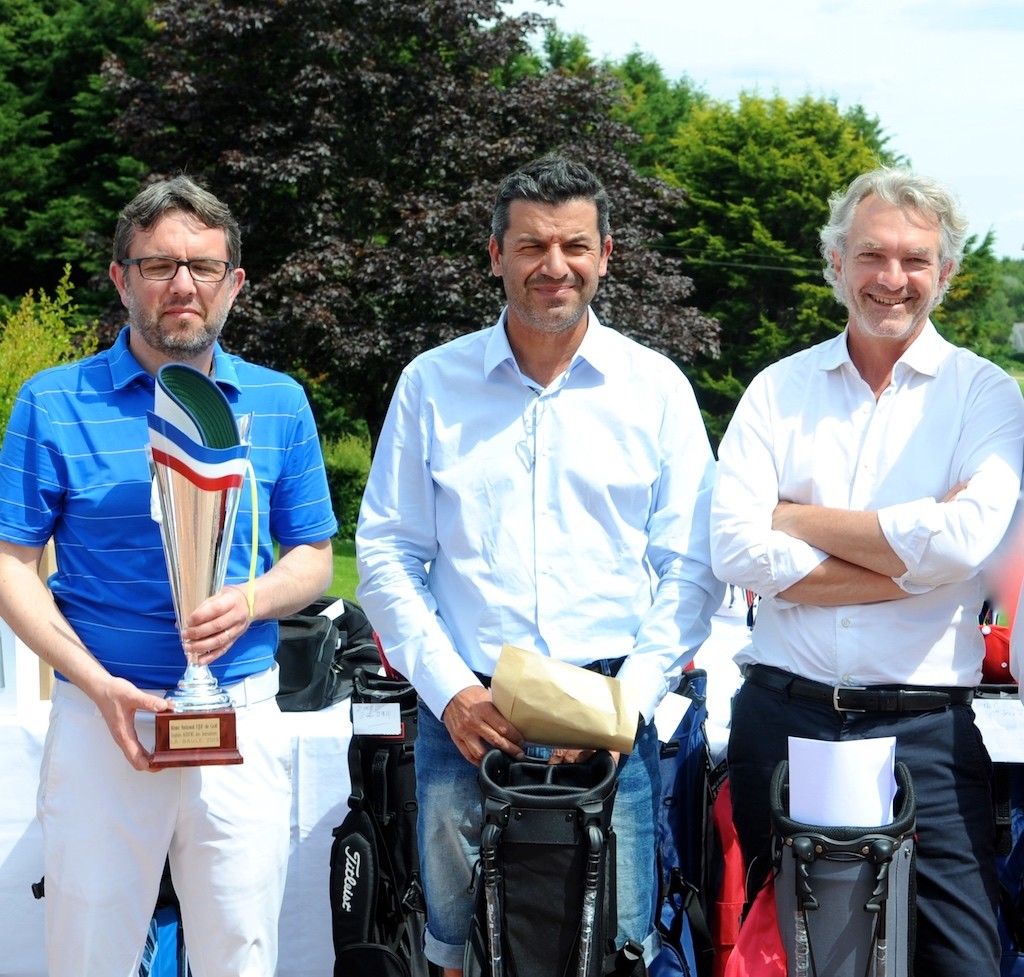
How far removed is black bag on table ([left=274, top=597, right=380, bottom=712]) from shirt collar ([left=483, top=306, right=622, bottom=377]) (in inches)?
56.1

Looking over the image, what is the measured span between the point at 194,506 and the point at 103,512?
0.27m

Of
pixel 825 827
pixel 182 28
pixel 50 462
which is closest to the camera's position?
pixel 825 827

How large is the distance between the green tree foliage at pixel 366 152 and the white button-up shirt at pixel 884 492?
44.8ft

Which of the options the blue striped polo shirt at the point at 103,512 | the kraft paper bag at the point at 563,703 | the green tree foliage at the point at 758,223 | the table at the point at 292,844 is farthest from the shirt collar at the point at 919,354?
the green tree foliage at the point at 758,223

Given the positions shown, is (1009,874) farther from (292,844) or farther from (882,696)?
(292,844)

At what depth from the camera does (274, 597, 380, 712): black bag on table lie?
12.4ft

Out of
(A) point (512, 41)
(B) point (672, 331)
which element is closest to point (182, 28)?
(A) point (512, 41)

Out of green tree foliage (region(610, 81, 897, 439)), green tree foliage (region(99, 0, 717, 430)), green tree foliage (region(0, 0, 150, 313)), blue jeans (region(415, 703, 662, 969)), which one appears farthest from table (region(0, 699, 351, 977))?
green tree foliage (region(610, 81, 897, 439))

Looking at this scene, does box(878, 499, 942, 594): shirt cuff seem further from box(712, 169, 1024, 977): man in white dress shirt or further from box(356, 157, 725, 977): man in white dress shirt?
box(356, 157, 725, 977): man in white dress shirt

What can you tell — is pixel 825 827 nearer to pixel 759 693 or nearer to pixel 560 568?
pixel 759 693

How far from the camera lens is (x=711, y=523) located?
2.66m

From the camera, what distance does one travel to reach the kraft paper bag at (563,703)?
2350 millimetres

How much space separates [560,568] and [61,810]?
3.84 ft

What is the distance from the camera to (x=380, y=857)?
329 centimetres
